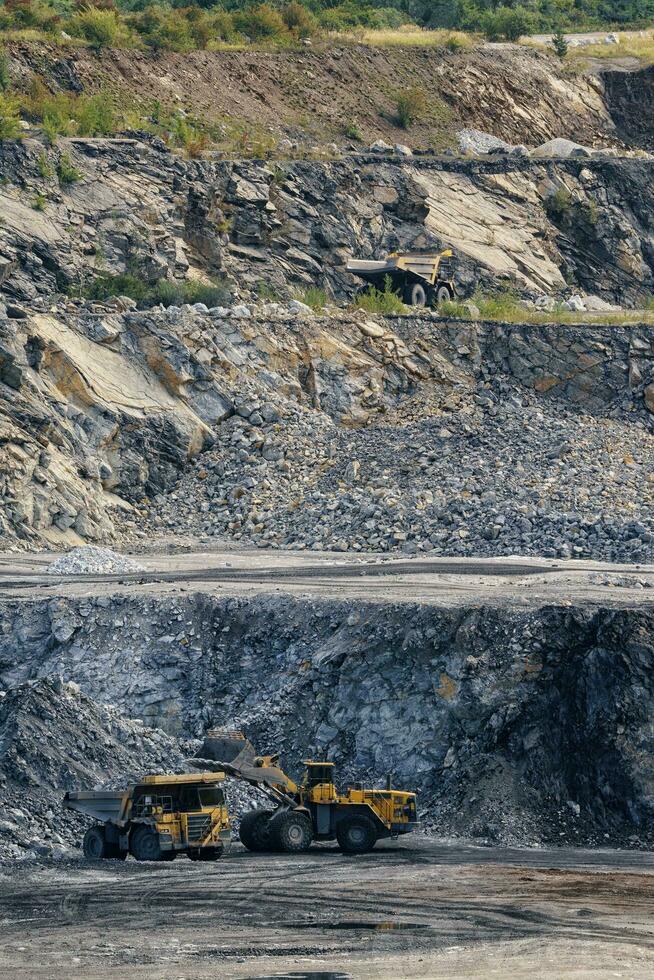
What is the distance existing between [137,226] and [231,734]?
25.7 meters

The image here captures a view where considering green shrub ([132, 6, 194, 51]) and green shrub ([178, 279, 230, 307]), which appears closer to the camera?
green shrub ([178, 279, 230, 307])

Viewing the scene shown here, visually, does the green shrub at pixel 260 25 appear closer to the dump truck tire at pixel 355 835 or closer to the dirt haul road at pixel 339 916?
the dump truck tire at pixel 355 835

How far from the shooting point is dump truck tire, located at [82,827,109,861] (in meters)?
19.0

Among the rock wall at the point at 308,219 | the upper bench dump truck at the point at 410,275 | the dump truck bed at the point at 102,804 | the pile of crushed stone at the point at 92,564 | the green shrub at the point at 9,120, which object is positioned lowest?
the pile of crushed stone at the point at 92,564

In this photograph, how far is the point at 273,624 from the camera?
24766 millimetres

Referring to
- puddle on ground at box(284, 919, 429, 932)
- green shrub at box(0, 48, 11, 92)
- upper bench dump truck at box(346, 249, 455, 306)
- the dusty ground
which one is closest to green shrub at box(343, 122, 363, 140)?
upper bench dump truck at box(346, 249, 455, 306)

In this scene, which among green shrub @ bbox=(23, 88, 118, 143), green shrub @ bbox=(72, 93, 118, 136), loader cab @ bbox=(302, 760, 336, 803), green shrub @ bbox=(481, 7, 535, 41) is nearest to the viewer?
loader cab @ bbox=(302, 760, 336, 803)

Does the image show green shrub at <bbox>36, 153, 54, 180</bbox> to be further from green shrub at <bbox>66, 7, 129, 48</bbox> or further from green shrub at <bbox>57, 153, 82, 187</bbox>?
green shrub at <bbox>66, 7, 129, 48</bbox>

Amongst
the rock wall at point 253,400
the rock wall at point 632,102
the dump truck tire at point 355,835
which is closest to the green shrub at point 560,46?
the rock wall at point 632,102

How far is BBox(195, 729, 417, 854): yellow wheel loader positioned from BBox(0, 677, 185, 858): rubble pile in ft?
4.91

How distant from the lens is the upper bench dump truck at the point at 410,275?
45656mm

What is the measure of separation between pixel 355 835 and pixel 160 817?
264 centimetres

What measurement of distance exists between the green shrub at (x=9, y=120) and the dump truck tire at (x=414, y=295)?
1238 cm

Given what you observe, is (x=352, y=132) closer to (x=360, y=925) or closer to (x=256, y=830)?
(x=256, y=830)
